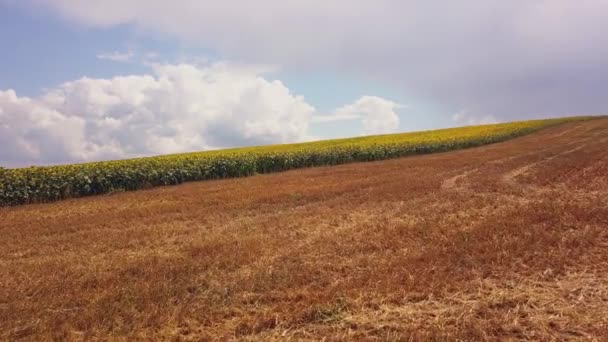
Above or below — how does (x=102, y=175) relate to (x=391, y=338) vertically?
above

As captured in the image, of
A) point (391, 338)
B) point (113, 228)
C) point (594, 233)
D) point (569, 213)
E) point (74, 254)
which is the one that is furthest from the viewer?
point (113, 228)

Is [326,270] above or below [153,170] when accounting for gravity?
below

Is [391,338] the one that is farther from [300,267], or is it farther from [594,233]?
[594,233]

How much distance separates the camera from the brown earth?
5527 mm

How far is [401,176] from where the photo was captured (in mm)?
20844

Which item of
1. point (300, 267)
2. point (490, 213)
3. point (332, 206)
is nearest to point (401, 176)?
point (332, 206)

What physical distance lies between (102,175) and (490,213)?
1851 cm

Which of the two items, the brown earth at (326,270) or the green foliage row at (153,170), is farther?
the green foliage row at (153,170)

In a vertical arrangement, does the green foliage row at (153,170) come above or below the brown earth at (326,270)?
above

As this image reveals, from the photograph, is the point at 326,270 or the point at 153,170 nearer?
the point at 326,270

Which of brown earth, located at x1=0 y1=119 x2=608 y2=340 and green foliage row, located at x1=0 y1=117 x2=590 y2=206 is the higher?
green foliage row, located at x1=0 y1=117 x2=590 y2=206

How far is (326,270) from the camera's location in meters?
7.59

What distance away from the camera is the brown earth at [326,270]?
18.1ft

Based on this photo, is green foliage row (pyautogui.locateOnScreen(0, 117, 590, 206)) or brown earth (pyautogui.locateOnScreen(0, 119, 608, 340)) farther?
green foliage row (pyautogui.locateOnScreen(0, 117, 590, 206))
